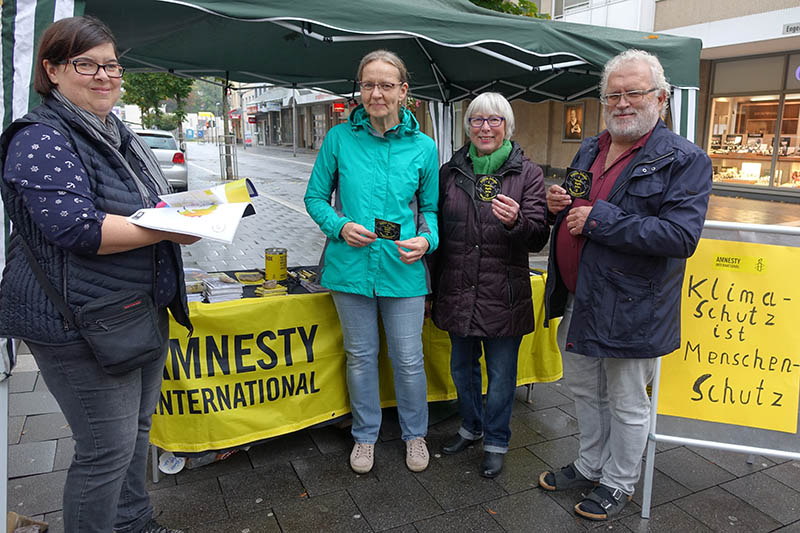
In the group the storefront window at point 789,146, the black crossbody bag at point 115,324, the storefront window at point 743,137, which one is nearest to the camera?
the black crossbody bag at point 115,324

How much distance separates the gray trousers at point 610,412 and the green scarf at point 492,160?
0.73 meters

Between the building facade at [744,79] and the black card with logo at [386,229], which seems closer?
the black card with logo at [386,229]

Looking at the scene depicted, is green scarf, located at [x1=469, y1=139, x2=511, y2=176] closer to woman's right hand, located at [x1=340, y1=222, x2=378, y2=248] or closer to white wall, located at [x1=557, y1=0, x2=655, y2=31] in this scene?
woman's right hand, located at [x1=340, y1=222, x2=378, y2=248]

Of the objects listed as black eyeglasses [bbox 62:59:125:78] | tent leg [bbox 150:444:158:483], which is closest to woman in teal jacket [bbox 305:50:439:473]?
tent leg [bbox 150:444:158:483]

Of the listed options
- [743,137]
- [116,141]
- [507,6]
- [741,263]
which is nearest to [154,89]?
[507,6]

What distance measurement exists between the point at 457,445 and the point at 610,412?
86 centimetres

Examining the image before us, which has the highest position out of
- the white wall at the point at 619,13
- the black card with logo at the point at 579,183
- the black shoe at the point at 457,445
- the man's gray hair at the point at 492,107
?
the white wall at the point at 619,13

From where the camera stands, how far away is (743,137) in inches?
592

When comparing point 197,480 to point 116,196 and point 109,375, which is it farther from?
point 116,196

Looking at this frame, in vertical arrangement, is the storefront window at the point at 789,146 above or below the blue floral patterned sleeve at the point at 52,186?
above

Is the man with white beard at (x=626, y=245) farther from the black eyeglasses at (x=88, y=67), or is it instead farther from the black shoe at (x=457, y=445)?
the black eyeglasses at (x=88, y=67)

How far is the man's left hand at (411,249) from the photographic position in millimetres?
2543

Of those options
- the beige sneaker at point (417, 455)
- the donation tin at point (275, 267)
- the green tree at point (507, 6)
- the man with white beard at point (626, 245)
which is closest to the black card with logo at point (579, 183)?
the man with white beard at point (626, 245)

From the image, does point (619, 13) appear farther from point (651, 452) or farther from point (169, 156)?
point (651, 452)
